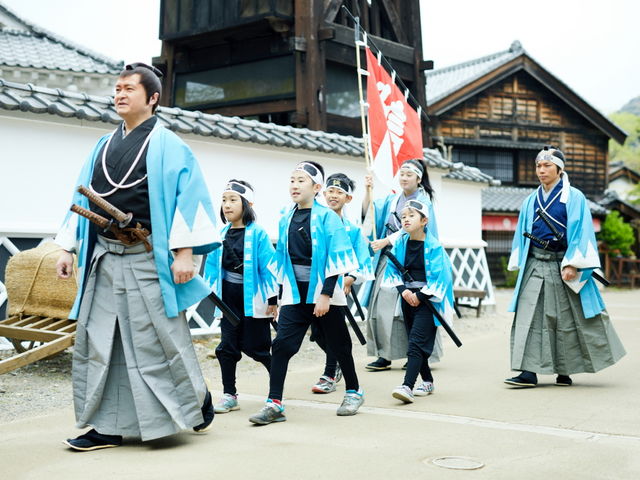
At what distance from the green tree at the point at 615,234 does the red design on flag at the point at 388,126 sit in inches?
780

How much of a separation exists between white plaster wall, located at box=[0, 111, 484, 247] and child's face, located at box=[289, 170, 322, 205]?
2802mm

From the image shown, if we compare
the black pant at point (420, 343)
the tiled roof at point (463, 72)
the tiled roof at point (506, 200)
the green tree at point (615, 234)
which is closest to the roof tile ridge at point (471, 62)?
the tiled roof at point (463, 72)

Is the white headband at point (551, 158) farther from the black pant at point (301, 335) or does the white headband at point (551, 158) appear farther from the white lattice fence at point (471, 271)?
the white lattice fence at point (471, 271)

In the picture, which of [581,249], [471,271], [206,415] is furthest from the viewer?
[471,271]

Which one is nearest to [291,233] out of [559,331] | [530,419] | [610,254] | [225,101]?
[530,419]

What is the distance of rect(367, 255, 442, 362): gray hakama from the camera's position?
7.09 meters

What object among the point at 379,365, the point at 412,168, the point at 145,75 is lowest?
the point at 379,365

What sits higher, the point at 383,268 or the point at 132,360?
the point at 383,268

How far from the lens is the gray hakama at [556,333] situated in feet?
20.9

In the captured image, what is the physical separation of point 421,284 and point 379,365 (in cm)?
151

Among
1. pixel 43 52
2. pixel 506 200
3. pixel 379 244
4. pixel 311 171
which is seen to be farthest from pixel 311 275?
pixel 506 200

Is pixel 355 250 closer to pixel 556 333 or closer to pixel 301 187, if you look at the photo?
pixel 301 187

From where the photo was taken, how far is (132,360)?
13.5 ft

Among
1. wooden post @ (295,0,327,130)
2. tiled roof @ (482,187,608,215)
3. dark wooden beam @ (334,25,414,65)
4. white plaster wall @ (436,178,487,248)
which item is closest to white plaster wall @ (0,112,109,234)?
wooden post @ (295,0,327,130)
